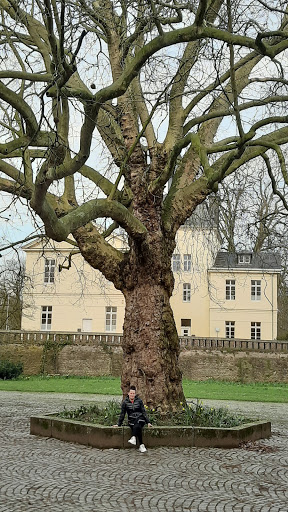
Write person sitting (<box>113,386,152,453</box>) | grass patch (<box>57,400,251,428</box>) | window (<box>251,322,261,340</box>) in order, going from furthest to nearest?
window (<box>251,322,261,340</box>) < grass patch (<box>57,400,251,428</box>) < person sitting (<box>113,386,152,453</box>)

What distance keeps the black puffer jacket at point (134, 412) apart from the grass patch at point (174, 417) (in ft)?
2.28

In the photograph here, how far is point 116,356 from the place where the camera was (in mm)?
38125

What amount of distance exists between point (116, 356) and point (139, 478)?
29886 mm

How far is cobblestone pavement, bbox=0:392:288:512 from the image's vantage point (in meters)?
7.09

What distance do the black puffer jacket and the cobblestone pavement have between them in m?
0.50

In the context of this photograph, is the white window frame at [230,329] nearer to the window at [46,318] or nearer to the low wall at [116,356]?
the low wall at [116,356]

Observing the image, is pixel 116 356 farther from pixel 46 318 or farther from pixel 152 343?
pixel 152 343

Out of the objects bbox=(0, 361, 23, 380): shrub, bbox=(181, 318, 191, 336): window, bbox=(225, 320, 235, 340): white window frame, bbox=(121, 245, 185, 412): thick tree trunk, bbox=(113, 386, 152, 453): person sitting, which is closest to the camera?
bbox=(113, 386, 152, 453): person sitting

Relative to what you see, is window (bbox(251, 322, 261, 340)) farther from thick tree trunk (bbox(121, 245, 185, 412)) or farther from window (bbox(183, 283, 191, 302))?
thick tree trunk (bbox(121, 245, 185, 412))

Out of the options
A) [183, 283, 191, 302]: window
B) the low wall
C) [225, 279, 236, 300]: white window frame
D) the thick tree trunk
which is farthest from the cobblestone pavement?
[183, 283, 191, 302]: window

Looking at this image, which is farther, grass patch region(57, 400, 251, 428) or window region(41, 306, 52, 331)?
window region(41, 306, 52, 331)

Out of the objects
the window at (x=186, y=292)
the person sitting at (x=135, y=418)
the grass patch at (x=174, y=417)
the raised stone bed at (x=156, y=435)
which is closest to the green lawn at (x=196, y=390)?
the grass patch at (x=174, y=417)

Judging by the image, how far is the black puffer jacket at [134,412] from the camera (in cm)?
1069

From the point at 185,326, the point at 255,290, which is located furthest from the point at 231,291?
the point at 185,326
